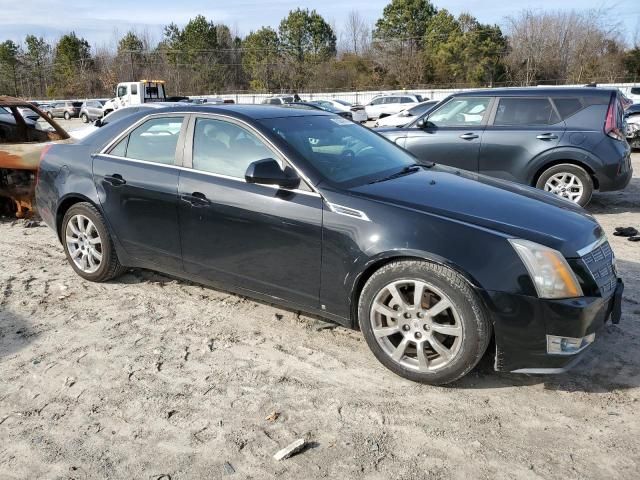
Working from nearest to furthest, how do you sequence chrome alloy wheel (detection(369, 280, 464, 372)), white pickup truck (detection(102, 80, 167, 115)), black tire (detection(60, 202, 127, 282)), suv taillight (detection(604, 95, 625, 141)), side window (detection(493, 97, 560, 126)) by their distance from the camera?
chrome alloy wheel (detection(369, 280, 464, 372)), black tire (detection(60, 202, 127, 282)), suv taillight (detection(604, 95, 625, 141)), side window (detection(493, 97, 560, 126)), white pickup truck (detection(102, 80, 167, 115))

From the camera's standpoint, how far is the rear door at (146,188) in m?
4.21

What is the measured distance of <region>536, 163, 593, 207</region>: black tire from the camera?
740 centimetres

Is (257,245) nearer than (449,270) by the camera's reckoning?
No

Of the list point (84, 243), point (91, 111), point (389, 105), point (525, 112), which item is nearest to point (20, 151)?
point (84, 243)

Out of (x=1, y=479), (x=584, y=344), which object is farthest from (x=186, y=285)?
(x=584, y=344)

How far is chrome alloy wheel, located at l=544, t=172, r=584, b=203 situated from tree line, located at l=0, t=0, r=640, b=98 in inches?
1873

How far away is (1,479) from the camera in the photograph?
2535 millimetres

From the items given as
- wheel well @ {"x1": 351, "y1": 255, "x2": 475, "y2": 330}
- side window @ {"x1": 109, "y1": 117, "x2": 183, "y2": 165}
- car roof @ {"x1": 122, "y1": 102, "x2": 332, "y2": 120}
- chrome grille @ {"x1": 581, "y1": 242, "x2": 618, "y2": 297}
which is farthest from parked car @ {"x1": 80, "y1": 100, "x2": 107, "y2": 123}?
chrome grille @ {"x1": 581, "y1": 242, "x2": 618, "y2": 297}

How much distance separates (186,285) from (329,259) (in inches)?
77.0

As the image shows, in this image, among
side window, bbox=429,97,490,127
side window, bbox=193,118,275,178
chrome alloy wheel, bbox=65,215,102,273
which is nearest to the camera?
side window, bbox=193,118,275,178

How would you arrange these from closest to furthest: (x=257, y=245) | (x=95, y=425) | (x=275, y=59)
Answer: (x=95, y=425)
(x=257, y=245)
(x=275, y=59)

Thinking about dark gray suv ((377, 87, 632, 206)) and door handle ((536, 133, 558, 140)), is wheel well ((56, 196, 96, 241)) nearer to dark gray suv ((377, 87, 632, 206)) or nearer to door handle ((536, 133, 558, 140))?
dark gray suv ((377, 87, 632, 206))

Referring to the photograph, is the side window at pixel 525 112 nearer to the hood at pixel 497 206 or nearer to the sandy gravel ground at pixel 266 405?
the sandy gravel ground at pixel 266 405

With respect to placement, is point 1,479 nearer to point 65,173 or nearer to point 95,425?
point 95,425
